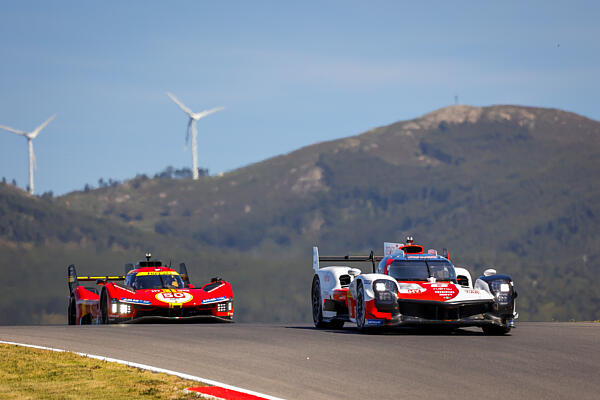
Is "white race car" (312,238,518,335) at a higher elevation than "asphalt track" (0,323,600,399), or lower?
higher

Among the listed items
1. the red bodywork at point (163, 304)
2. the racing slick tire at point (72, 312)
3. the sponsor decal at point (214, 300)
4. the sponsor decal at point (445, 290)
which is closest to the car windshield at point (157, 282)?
the red bodywork at point (163, 304)

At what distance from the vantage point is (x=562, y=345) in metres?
16.4

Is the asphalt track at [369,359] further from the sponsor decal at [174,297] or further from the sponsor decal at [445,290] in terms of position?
the sponsor decal at [174,297]

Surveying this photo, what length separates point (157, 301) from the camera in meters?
25.7

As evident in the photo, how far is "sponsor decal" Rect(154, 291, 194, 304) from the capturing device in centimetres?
2578

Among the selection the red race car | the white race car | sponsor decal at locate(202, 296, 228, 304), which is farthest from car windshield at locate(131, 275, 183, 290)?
the white race car

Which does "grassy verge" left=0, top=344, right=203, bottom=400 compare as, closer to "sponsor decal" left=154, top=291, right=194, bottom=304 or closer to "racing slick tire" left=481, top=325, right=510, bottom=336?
"racing slick tire" left=481, top=325, right=510, bottom=336

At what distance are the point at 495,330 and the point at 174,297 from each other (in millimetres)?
10023

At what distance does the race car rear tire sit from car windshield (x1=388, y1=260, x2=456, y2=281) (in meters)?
0.99

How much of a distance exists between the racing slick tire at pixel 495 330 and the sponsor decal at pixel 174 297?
9.51 meters

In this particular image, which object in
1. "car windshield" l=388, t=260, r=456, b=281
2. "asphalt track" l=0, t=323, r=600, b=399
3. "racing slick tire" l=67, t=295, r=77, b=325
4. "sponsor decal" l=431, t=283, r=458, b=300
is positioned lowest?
"asphalt track" l=0, t=323, r=600, b=399

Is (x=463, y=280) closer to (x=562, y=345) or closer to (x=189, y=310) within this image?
(x=562, y=345)

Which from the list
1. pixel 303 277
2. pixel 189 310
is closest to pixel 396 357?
pixel 189 310

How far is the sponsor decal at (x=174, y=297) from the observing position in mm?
25781
